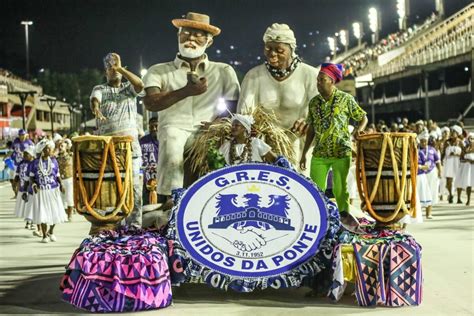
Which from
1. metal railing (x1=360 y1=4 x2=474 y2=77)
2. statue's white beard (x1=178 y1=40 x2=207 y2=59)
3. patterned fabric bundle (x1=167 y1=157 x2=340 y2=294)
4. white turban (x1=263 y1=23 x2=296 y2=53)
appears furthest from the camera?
metal railing (x1=360 y1=4 x2=474 y2=77)

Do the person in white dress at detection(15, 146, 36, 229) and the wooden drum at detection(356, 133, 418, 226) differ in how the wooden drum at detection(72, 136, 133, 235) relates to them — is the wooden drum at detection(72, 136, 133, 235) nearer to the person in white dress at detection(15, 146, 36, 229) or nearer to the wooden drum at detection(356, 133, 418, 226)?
the wooden drum at detection(356, 133, 418, 226)

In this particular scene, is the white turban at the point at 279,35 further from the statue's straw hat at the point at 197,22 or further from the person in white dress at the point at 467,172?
the person in white dress at the point at 467,172

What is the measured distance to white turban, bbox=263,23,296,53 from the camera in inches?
310

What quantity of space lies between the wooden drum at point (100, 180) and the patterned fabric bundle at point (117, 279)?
A: 0.51 metres

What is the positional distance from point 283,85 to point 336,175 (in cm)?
101

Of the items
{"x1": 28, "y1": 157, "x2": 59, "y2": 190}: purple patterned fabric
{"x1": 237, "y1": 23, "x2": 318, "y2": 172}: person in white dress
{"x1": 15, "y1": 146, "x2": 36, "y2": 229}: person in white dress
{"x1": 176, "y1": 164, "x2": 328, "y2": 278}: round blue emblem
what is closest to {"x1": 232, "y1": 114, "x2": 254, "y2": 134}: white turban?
{"x1": 237, "y1": 23, "x2": 318, "y2": 172}: person in white dress

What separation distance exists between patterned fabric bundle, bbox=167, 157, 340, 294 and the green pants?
0.65 metres

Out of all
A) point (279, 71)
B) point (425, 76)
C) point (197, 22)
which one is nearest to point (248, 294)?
point (279, 71)

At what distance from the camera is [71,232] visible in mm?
13773

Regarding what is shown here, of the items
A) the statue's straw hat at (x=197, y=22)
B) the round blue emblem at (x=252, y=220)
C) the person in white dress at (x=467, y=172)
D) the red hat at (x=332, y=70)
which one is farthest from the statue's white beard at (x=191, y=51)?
the person in white dress at (x=467, y=172)

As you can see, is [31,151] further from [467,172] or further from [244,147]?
[467,172]

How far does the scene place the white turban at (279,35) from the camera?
788 centimetres

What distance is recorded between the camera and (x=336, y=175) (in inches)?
307

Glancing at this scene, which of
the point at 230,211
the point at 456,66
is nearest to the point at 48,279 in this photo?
the point at 230,211
